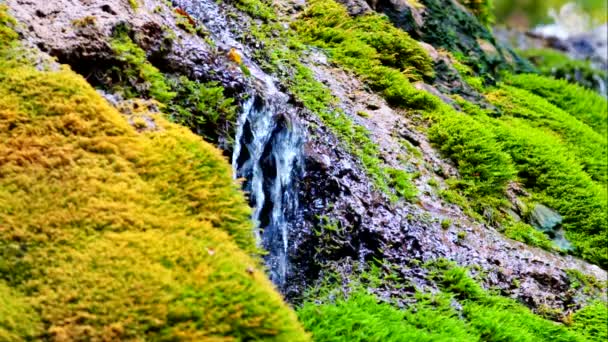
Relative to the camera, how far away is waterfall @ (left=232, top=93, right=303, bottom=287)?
4.77 m

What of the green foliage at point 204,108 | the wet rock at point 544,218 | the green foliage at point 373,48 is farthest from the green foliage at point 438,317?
the green foliage at point 373,48

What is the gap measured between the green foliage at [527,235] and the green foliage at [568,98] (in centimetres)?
470

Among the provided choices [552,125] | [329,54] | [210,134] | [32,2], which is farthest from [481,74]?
[32,2]

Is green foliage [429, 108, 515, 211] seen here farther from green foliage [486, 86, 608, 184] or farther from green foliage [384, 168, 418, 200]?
green foliage [486, 86, 608, 184]

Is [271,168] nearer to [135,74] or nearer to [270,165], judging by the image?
[270,165]

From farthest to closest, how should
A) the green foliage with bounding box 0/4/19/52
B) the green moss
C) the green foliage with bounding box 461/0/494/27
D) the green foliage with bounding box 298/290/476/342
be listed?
the green foliage with bounding box 461/0/494/27
the green foliage with bounding box 298/290/476/342
the green foliage with bounding box 0/4/19/52
the green moss

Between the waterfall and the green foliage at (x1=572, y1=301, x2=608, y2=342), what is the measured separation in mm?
3196

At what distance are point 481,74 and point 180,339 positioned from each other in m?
8.12

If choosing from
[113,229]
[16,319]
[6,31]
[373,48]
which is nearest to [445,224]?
[373,48]

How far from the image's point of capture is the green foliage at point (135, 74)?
14.8 feet

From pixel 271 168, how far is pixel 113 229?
1.76 m

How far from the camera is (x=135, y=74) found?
459cm

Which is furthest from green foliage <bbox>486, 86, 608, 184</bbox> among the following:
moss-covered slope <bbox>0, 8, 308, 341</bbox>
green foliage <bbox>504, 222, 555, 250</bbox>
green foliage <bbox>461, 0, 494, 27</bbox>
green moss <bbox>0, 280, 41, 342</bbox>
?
green moss <bbox>0, 280, 41, 342</bbox>

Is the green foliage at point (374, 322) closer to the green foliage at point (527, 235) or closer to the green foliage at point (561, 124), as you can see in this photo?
the green foliage at point (527, 235)
